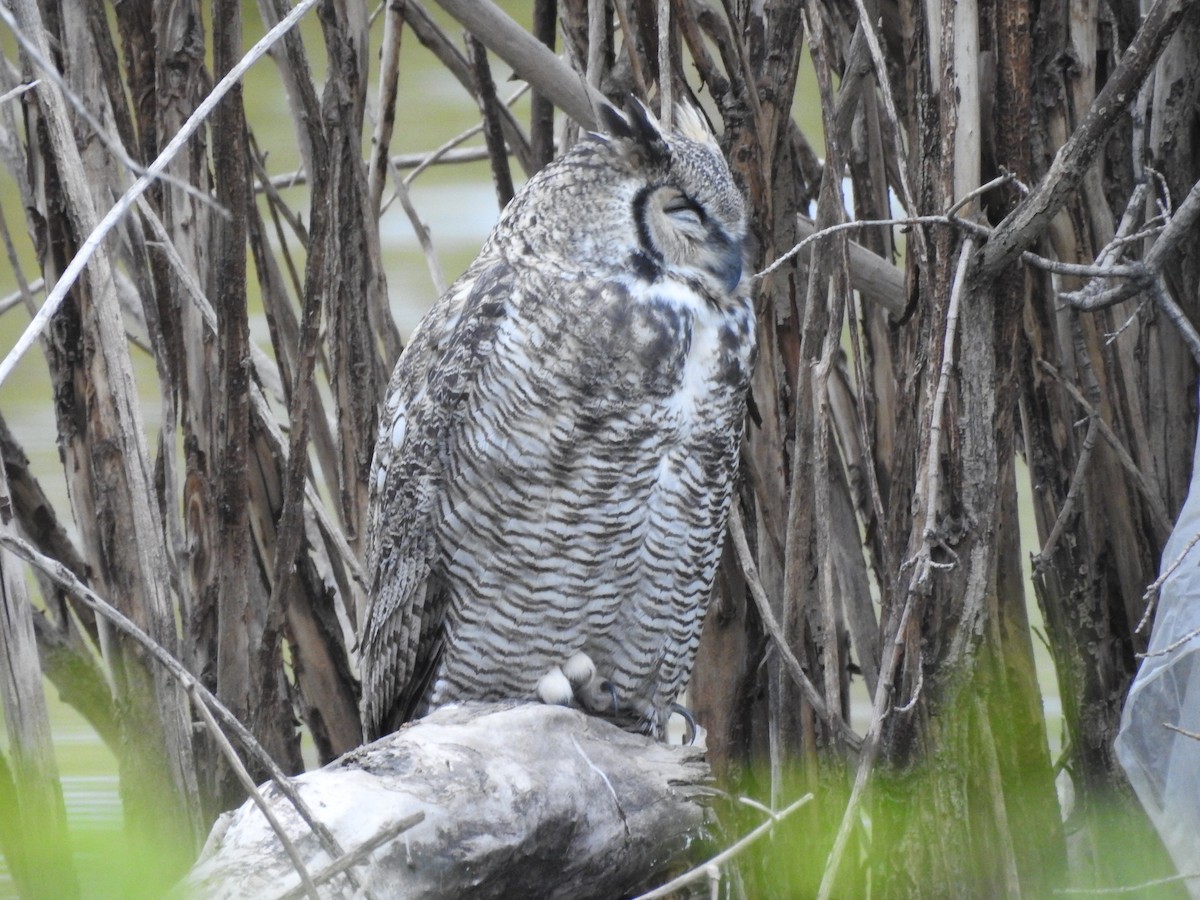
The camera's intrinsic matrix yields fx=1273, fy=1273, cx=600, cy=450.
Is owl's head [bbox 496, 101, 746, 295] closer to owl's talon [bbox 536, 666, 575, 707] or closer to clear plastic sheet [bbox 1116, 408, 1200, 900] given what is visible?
owl's talon [bbox 536, 666, 575, 707]

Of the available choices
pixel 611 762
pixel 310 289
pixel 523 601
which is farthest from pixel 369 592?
pixel 611 762

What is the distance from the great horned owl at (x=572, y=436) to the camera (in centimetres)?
138

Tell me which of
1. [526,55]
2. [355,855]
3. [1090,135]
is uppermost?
[526,55]

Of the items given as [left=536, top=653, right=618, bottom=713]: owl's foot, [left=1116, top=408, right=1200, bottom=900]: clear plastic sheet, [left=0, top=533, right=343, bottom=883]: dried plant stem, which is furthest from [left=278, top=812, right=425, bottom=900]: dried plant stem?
[left=1116, top=408, right=1200, bottom=900]: clear plastic sheet

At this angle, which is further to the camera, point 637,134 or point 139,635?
point 637,134

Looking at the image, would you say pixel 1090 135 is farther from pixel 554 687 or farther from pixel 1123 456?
pixel 554 687

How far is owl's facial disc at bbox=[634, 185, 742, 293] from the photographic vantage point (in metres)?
1.42

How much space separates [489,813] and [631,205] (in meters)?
0.68

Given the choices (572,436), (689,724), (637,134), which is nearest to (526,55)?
(637,134)

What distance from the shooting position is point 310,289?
1530 mm

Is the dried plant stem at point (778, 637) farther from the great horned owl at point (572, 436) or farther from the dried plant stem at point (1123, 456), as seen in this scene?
the dried plant stem at point (1123, 456)

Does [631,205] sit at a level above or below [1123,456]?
above

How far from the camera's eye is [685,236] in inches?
56.9

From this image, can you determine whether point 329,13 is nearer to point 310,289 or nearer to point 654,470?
point 310,289
